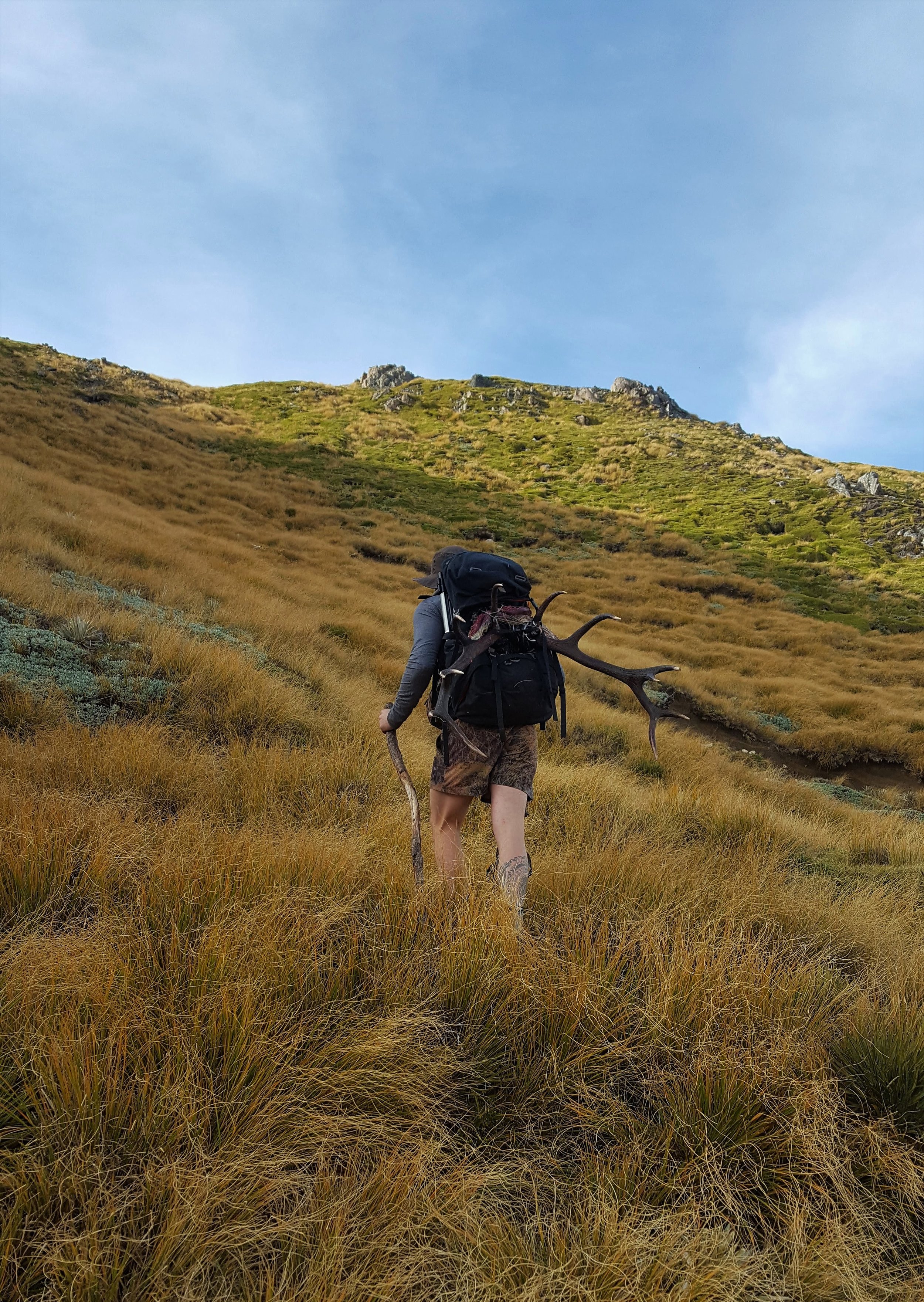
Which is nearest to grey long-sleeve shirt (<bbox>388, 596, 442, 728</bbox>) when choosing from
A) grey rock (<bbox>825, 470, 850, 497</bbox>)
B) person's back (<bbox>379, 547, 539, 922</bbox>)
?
person's back (<bbox>379, 547, 539, 922</bbox>)

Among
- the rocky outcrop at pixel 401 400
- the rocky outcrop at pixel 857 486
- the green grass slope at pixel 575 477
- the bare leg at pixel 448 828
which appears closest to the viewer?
the bare leg at pixel 448 828

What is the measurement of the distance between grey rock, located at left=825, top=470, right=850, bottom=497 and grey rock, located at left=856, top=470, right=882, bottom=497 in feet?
3.71

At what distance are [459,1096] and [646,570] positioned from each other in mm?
28903

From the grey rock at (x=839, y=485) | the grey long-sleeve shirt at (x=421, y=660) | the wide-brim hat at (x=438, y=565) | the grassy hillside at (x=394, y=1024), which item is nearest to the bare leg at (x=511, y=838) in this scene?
the grassy hillside at (x=394, y=1024)

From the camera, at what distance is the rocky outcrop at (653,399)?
7388cm

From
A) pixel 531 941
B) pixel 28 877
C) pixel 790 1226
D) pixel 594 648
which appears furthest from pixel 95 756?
pixel 594 648

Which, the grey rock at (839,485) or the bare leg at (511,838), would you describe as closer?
the bare leg at (511,838)

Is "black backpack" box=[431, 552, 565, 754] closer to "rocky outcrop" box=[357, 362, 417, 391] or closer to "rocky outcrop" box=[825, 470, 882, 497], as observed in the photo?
"rocky outcrop" box=[825, 470, 882, 497]

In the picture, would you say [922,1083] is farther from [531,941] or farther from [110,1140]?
[110,1140]

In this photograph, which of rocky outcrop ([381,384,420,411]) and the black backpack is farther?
rocky outcrop ([381,384,420,411])

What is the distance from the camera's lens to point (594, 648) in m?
14.6

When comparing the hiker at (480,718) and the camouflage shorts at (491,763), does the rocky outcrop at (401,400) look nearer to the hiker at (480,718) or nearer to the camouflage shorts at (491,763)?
the hiker at (480,718)

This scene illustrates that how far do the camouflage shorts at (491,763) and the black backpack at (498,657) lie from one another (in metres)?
0.06

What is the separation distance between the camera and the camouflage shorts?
9.44 feet
